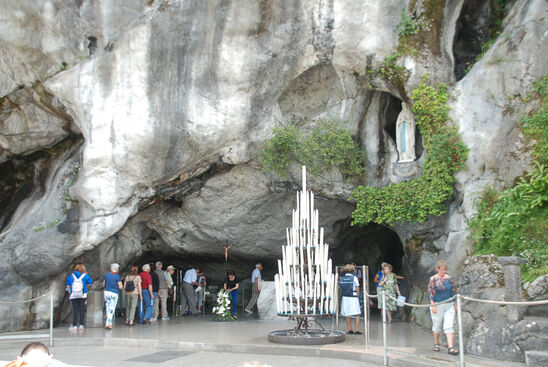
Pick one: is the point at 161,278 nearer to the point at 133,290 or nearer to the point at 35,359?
the point at 133,290

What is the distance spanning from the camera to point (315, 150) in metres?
13.0

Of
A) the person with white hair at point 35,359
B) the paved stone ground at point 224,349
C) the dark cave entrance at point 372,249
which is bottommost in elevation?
the paved stone ground at point 224,349

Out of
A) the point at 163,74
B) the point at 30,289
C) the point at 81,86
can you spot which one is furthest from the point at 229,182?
the point at 30,289

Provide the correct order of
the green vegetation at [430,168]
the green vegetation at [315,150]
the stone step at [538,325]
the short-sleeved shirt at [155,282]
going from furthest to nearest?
the short-sleeved shirt at [155,282] < the green vegetation at [315,150] < the green vegetation at [430,168] < the stone step at [538,325]

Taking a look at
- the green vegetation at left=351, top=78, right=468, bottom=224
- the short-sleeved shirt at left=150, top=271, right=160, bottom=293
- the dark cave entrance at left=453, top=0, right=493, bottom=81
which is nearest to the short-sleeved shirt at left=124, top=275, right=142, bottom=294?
the short-sleeved shirt at left=150, top=271, right=160, bottom=293

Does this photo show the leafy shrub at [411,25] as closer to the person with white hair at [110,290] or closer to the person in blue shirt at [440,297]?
the person in blue shirt at [440,297]

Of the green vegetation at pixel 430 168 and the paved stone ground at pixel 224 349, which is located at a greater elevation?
the green vegetation at pixel 430 168

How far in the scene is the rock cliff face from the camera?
12391 millimetres

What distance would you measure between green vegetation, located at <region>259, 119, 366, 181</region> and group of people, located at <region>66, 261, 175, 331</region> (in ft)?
13.3

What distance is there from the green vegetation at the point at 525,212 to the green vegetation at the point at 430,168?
3.68 ft

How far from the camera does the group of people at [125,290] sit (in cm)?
1212

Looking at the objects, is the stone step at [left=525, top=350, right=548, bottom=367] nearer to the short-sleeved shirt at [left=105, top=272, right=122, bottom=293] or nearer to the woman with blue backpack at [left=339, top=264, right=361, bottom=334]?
the woman with blue backpack at [left=339, top=264, right=361, bottom=334]

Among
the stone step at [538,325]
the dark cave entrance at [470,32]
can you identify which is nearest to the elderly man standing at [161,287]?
the dark cave entrance at [470,32]

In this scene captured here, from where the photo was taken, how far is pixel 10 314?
12.8 m
